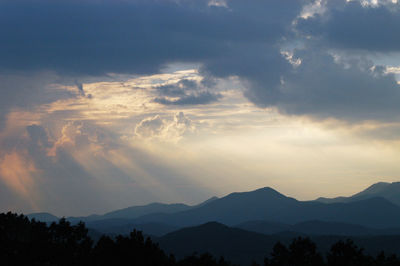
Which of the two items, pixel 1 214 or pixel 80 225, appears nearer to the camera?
pixel 80 225

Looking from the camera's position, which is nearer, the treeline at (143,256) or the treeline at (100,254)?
the treeline at (100,254)

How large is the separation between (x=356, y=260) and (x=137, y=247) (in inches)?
1846

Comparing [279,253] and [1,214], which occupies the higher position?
[1,214]

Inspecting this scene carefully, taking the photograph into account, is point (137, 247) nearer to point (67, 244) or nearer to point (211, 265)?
point (211, 265)

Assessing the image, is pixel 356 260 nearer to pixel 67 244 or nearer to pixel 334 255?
pixel 334 255

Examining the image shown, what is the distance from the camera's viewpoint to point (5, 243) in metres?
113

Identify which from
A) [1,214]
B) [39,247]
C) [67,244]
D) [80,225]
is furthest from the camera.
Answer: [1,214]

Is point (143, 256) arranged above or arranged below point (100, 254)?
below

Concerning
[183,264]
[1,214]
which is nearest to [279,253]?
[183,264]

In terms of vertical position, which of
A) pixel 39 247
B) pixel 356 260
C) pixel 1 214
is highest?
pixel 1 214

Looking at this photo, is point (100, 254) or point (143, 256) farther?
point (100, 254)

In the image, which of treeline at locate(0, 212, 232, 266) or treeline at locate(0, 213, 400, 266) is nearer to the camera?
treeline at locate(0, 212, 232, 266)

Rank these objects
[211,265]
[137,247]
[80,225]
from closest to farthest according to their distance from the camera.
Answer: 1. [211,265]
2. [137,247]
3. [80,225]

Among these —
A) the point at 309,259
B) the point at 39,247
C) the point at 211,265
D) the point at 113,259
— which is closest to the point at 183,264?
the point at 211,265
